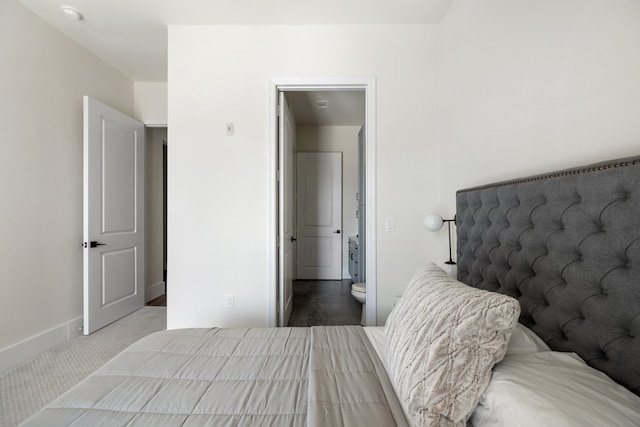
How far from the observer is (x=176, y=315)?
211cm

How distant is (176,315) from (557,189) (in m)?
2.51

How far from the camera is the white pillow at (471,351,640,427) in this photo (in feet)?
1.70

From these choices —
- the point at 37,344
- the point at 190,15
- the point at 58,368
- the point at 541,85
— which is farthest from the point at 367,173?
the point at 37,344

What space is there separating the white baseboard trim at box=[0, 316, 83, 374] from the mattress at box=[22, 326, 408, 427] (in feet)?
5.30

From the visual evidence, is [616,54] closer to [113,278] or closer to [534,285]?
[534,285]

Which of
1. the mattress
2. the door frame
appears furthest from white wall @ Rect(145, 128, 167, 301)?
the mattress

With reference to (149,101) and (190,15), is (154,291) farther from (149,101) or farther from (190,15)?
(190,15)

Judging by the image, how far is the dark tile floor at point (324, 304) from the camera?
273 centimetres

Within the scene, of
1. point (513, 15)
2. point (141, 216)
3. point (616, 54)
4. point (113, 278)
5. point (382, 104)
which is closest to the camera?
point (616, 54)

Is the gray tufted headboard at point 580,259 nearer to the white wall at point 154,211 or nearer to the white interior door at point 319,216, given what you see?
the white interior door at point 319,216

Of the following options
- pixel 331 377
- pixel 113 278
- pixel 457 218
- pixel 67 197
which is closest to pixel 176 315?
pixel 113 278

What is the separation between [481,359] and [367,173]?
1595 mm

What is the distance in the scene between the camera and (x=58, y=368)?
1.89 metres

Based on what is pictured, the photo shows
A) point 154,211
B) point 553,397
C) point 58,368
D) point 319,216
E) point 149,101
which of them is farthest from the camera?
point 319,216
